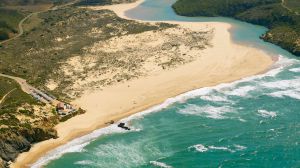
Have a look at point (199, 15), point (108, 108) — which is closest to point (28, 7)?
point (199, 15)

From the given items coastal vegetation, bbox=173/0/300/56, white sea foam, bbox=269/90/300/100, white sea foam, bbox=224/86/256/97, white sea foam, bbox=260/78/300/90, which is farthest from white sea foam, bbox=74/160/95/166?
coastal vegetation, bbox=173/0/300/56

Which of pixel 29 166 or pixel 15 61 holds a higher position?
pixel 15 61

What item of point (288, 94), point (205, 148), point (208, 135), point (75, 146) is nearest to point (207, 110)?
point (208, 135)

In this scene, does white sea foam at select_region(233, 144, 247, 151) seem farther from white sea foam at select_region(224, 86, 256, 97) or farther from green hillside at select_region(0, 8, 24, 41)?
green hillside at select_region(0, 8, 24, 41)

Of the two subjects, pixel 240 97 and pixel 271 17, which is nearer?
pixel 240 97

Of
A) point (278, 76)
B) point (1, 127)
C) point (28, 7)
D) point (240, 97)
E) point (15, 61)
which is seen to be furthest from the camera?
point (28, 7)

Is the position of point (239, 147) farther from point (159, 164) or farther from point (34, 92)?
point (34, 92)

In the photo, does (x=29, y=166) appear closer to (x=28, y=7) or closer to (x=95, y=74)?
(x=95, y=74)
